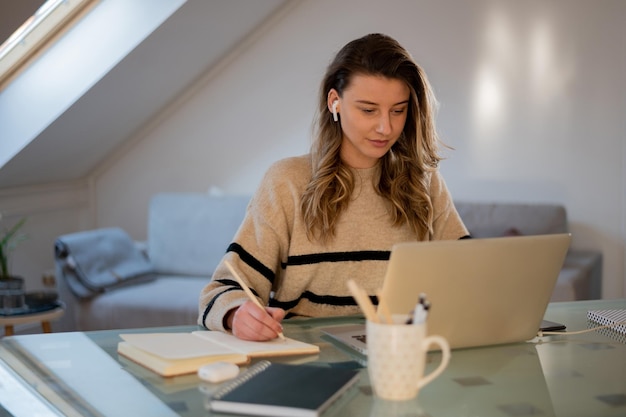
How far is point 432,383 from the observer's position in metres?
1.26

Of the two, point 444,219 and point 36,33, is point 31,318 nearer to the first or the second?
point 36,33

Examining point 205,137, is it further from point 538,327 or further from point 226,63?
point 538,327

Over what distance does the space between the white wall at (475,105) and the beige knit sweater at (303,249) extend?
7.22 feet

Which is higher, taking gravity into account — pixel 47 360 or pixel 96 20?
pixel 96 20

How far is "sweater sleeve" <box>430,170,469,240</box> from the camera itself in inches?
80.0

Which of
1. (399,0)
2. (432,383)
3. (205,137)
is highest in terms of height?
(399,0)

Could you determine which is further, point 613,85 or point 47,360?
point 613,85

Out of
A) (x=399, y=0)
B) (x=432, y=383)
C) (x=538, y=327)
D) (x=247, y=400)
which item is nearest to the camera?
(x=247, y=400)

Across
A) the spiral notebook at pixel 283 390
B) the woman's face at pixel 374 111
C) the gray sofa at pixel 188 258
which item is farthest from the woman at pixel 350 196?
the gray sofa at pixel 188 258

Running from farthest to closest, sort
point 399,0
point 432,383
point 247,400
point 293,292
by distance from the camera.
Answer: point 399,0, point 293,292, point 432,383, point 247,400

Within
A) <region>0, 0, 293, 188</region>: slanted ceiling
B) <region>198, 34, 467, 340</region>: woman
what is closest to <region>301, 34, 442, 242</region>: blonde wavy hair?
<region>198, 34, 467, 340</region>: woman

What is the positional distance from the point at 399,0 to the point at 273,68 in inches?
29.5

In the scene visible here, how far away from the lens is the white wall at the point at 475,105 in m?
3.89

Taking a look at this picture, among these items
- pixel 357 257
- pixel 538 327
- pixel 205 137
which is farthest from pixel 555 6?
pixel 538 327
